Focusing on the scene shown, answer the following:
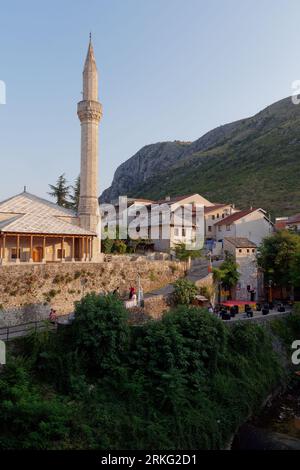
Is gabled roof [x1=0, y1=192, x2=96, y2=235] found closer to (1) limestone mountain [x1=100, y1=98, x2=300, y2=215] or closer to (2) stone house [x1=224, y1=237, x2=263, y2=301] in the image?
(2) stone house [x1=224, y1=237, x2=263, y2=301]

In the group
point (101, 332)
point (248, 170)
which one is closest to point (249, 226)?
point (101, 332)

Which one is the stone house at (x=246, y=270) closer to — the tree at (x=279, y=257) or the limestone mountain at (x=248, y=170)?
the tree at (x=279, y=257)

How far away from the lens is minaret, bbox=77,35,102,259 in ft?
102

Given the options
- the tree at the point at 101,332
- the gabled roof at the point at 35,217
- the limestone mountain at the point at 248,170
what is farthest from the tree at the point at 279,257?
the limestone mountain at the point at 248,170

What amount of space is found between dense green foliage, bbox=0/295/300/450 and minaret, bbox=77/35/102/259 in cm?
1418

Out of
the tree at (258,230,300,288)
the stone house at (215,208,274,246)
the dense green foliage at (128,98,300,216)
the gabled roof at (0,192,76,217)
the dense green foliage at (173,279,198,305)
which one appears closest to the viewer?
the dense green foliage at (173,279,198,305)

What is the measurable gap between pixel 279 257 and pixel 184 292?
9340 millimetres

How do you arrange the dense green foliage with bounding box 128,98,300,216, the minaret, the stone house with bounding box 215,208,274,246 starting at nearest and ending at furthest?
the minaret → the stone house with bounding box 215,208,274,246 → the dense green foliage with bounding box 128,98,300,216

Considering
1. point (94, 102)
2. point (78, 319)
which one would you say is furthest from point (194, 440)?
point (94, 102)

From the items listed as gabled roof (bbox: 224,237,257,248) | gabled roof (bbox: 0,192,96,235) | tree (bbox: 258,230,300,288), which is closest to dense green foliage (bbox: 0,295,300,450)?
gabled roof (bbox: 0,192,96,235)

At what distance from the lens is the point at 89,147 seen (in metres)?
31.8

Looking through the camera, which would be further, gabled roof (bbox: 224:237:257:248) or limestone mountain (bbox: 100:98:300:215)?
limestone mountain (bbox: 100:98:300:215)

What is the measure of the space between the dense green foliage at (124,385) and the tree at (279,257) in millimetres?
12163
